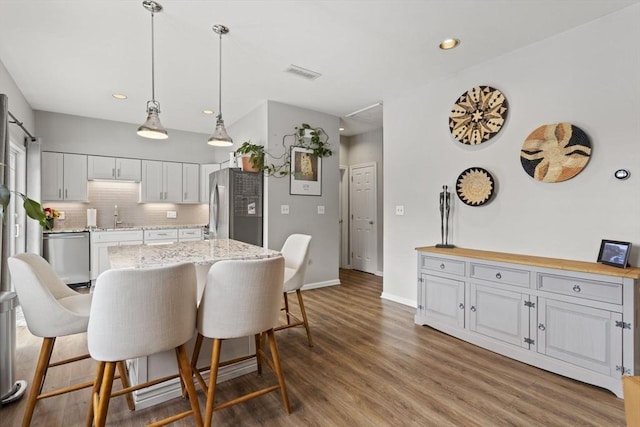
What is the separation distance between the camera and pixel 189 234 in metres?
5.61

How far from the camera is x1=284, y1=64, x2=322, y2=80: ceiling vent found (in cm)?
332

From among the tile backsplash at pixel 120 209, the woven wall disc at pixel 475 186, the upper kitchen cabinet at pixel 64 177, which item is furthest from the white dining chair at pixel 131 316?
the tile backsplash at pixel 120 209

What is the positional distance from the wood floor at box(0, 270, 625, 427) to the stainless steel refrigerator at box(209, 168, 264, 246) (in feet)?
5.54

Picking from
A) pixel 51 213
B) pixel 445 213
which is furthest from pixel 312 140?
pixel 51 213

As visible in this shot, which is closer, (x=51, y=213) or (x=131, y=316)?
(x=131, y=316)

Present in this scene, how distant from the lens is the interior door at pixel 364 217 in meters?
5.86

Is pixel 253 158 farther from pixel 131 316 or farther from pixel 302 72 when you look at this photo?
pixel 131 316

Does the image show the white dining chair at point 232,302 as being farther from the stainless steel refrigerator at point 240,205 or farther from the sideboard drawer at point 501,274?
the stainless steel refrigerator at point 240,205

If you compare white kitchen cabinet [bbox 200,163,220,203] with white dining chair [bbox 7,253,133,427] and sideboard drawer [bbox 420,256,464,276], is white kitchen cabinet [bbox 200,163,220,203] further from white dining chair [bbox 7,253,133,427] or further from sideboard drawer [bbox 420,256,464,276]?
white dining chair [bbox 7,253,133,427]

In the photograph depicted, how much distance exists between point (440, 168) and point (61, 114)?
5.69 metres

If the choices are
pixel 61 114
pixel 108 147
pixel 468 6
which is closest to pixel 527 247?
pixel 468 6

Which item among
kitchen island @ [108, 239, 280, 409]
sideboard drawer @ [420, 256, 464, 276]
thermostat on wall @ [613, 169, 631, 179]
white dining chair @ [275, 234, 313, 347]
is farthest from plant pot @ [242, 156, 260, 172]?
thermostat on wall @ [613, 169, 631, 179]

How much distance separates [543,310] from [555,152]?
1.33 meters

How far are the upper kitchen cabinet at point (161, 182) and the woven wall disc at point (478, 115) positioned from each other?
4.74 metres
